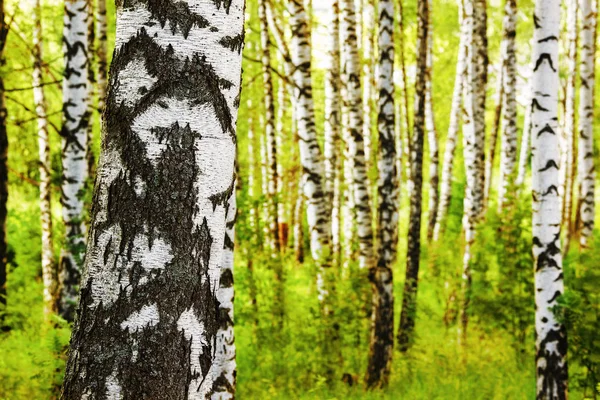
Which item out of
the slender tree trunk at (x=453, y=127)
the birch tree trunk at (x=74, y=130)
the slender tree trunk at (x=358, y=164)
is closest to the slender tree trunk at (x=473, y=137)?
the slender tree trunk at (x=453, y=127)

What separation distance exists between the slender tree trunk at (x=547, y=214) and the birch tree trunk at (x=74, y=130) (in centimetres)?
513

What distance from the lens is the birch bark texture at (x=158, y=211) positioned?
5.34 feet

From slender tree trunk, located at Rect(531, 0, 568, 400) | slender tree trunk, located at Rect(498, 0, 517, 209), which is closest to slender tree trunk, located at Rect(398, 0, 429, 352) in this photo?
slender tree trunk, located at Rect(498, 0, 517, 209)

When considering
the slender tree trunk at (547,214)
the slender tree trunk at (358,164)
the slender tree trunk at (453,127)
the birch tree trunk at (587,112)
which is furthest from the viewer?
the slender tree trunk at (453,127)

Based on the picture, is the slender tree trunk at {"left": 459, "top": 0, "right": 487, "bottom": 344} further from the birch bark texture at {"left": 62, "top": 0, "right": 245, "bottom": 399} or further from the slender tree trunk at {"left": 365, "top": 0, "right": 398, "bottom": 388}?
the birch bark texture at {"left": 62, "top": 0, "right": 245, "bottom": 399}

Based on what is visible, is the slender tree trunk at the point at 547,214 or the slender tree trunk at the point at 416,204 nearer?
the slender tree trunk at the point at 547,214

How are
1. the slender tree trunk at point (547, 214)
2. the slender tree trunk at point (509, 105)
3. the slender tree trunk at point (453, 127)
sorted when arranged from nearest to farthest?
the slender tree trunk at point (547, 214) → the slender tree trunk at point (509, 105) → the slender tree trunk at point (453, 127)

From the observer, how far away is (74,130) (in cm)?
753

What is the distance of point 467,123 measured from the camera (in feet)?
29.2

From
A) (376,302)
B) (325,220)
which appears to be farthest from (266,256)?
(376,302)

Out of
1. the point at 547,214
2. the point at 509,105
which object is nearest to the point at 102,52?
the point at 509,105

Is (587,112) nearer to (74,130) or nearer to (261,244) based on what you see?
(261,244)

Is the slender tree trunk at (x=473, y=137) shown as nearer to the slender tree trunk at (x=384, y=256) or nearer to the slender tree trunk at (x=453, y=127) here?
the slender tree trunk at (x=453, y=127)

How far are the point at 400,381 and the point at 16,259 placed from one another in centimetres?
783
